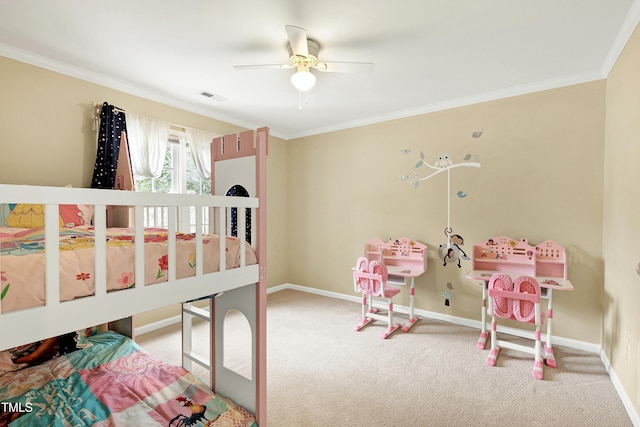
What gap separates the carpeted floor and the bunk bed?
20.9 inches

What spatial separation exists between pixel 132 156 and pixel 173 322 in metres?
1.89

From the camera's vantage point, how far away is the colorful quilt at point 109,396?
1558 millimetres

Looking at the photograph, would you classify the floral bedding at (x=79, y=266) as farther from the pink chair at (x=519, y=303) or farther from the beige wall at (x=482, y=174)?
the pink chair at (x=519, y=303)

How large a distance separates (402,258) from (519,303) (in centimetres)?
140

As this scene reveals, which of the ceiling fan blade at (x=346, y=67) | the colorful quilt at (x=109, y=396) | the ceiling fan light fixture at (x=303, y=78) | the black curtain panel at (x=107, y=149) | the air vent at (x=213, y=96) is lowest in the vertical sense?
the colorful quilt at (x=109, y=396)

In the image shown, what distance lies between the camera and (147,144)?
3268mm

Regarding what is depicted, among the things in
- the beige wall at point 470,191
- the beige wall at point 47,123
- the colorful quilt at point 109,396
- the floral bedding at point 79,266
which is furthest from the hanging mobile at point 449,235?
the beige wall at point 47,123

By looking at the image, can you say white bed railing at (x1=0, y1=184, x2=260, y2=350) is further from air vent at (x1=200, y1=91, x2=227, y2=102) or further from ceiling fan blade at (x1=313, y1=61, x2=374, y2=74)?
air vent at (x1=200, y1=91, x2=227, y2=102)

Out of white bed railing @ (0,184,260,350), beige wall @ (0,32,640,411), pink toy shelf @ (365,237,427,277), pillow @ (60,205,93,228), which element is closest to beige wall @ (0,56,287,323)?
beige wall @ (0,32,640,411)

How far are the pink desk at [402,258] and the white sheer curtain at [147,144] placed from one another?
2668 millimetres

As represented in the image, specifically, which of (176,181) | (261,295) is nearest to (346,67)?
(261,295)

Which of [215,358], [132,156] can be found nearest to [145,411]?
[215,358]

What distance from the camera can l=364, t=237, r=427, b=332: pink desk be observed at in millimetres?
3508

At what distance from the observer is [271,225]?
4.82 metres
